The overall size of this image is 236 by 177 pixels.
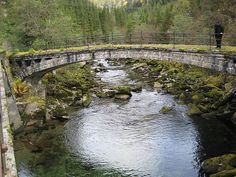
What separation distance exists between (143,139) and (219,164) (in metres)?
7.33

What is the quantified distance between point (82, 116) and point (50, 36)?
57.1 ft

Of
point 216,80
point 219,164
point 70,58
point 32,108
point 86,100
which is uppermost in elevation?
point 70,58

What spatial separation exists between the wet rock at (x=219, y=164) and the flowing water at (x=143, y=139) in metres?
0.65

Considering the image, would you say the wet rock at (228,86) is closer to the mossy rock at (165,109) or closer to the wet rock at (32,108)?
the mossy rock at (165,109)

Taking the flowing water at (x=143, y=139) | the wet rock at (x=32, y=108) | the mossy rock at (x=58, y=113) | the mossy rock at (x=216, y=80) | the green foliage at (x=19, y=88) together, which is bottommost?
the flowing water at (x=143, y=139)

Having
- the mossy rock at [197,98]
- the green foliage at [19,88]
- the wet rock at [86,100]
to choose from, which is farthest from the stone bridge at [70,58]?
the mossy rock at [197,98]

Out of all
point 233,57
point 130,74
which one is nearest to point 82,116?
point 233,57

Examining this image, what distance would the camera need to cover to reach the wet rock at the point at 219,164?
23.0 meters

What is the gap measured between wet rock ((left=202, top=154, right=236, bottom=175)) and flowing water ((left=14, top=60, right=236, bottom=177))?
2.14 feet

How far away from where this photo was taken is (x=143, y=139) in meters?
29.2

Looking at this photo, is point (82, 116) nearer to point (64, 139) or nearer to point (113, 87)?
point (64, 139)

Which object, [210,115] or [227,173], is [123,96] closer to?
[210,115]

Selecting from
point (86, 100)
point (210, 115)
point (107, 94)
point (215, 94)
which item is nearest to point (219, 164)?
point (210, 115)

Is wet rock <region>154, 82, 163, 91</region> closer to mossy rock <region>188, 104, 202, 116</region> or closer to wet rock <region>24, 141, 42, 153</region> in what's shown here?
mossy rock <region>188, 104, 202, 116</region>
